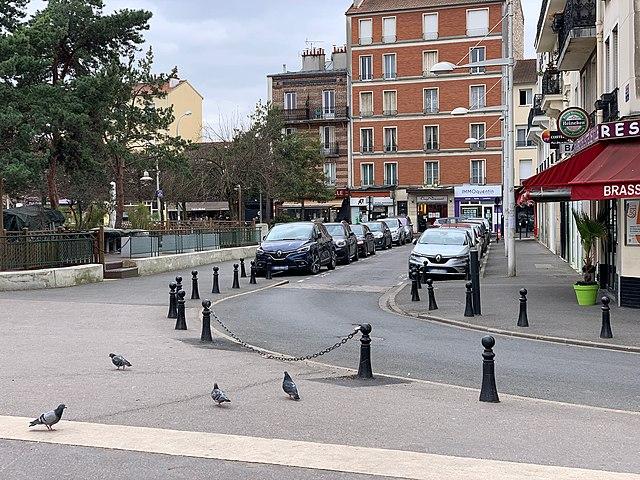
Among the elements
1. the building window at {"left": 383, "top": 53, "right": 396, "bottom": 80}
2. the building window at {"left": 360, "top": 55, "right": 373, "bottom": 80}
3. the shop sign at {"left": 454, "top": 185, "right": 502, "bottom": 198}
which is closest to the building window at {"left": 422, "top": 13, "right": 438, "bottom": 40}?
the building window at {"left": 383, "top": 53, "right": 396, "bottom": 80}

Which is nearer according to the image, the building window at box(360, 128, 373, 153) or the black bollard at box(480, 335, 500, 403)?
the black bollard at box(480, 335, 500, 403)

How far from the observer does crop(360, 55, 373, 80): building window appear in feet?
234

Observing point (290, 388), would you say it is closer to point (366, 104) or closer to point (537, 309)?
point (537, 309)

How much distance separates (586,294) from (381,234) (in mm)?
29332

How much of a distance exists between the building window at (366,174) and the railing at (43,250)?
48443mm

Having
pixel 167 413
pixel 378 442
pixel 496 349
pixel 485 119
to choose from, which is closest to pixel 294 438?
pixel 378 442

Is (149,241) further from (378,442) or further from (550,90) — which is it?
(378,442)

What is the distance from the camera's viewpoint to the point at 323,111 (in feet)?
245

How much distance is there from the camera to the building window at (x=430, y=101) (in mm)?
70125

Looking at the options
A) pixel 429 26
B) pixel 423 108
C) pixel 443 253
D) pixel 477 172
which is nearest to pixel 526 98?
pixel 477 172

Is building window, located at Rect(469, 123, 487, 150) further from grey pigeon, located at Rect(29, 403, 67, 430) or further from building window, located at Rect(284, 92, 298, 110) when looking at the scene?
grey pigeon, located at Rect(29, 403, 67, 430)

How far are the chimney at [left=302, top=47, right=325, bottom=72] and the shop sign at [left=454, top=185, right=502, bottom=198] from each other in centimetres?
1807

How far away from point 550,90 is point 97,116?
57.7ft

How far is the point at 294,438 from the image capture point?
729 centimetres
